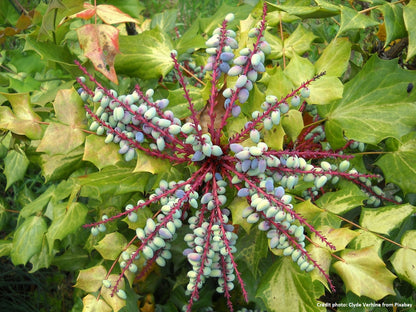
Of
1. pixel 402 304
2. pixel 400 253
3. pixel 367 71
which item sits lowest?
pixel 402 304

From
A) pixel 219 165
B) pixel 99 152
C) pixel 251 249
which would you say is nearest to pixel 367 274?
pixel 251 249

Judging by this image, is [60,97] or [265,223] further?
[60,97]

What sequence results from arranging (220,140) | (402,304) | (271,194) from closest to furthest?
(271,194) → (220,140) → (402,304)

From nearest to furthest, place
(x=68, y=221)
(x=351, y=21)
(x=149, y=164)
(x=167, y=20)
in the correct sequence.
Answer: (x=149, y=164) → (x=351, y=21) → (x=68, y=221) → (x=167, y=20)

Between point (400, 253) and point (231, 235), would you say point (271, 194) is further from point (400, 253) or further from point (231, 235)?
point (400, 253)

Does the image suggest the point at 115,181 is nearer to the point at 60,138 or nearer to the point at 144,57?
the point at 60,138

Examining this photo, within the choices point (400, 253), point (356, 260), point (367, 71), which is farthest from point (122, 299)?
point (367, 71)
